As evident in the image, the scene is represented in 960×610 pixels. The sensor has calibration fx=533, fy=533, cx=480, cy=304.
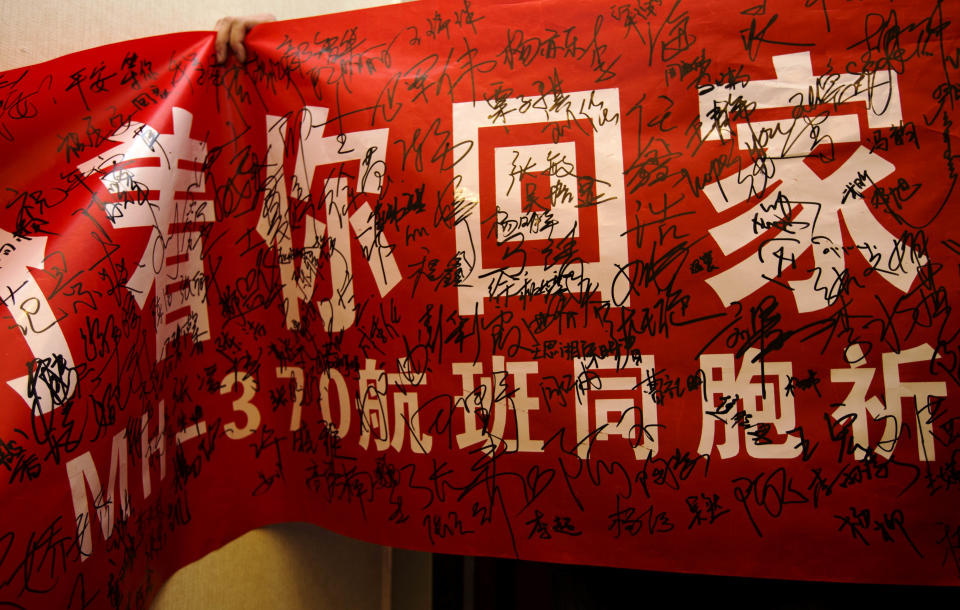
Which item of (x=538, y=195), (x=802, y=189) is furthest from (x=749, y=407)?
(x=538, y=195)

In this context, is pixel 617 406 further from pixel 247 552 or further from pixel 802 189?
pixel 247 552

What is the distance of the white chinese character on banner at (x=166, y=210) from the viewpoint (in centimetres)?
71

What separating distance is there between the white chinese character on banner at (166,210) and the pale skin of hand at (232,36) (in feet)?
0.42

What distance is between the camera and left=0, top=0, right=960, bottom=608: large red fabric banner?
2.20ft

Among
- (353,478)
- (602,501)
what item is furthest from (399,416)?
(602,501)

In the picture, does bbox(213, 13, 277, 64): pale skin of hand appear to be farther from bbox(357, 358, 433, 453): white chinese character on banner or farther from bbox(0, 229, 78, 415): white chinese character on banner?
bbox(357, 358, 433, 453): white chinese character on banner

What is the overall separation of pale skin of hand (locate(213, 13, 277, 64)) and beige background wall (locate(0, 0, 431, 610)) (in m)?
0.13

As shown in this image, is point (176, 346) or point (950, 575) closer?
point (950, 575)

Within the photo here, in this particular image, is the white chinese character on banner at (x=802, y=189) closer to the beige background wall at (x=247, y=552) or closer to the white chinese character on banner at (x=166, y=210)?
the white chinese character on banner at (x=166, y=210)

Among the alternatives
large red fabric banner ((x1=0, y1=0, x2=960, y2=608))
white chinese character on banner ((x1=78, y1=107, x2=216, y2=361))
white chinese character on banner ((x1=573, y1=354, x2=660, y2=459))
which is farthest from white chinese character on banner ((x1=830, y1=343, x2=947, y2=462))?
white chinese character on banner ((x1=78, y1=107, x2=216, y2=361))

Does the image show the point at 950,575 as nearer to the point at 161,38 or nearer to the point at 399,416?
the point at 399,416

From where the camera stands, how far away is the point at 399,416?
79cm

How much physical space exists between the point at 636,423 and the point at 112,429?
2.22 feet

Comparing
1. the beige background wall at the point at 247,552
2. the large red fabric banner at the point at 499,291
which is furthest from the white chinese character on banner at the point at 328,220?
the beige background wall at the point at 247,552
